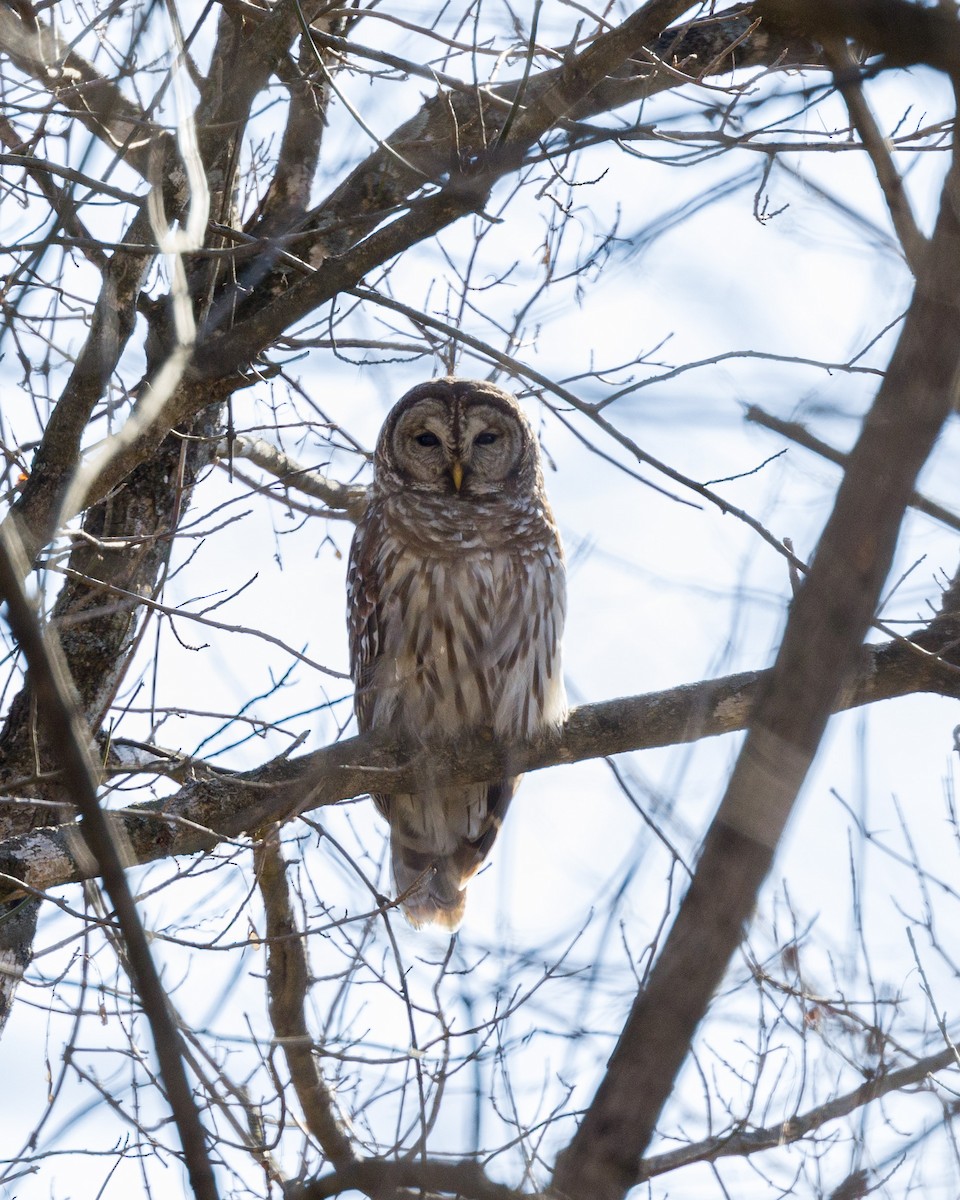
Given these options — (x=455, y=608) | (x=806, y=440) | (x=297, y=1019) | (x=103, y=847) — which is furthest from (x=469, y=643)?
(x=103, y=847)

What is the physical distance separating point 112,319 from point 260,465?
2.31 meters

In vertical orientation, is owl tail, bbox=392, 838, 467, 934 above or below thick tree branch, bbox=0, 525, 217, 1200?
above

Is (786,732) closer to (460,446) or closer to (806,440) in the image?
(806,440)

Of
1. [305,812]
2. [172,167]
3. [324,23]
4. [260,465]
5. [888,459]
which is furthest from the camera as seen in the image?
[260,465]

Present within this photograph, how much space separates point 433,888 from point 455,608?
1274mm

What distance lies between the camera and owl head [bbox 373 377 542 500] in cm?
593

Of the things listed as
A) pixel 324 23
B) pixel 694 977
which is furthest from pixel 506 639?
pixel 694 977

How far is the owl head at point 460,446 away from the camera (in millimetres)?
5930

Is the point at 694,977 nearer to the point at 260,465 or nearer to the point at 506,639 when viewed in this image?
the point at 506,639

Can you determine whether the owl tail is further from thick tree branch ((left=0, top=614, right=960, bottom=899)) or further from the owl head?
the owl head

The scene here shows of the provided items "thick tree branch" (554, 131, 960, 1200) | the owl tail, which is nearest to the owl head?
the owl tail

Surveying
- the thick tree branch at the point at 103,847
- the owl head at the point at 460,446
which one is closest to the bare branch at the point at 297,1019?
the owl head at the point at 460,446

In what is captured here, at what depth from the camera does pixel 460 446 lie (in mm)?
5957

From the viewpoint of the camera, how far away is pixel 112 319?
4281 millimetres
